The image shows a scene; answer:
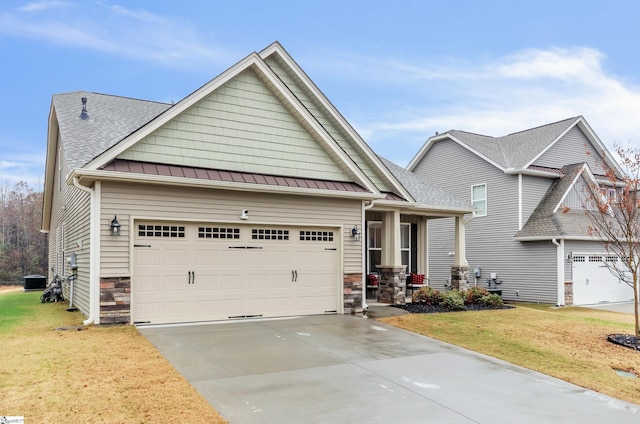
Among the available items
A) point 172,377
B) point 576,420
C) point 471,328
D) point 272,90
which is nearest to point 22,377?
point 172,377

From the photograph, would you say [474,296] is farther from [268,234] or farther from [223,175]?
[223,175]

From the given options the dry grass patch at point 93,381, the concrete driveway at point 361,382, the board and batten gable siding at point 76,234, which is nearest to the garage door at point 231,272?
the concrete driveway at point 361,382

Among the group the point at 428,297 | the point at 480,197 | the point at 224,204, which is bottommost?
the point at 428,297

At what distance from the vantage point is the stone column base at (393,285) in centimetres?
1443

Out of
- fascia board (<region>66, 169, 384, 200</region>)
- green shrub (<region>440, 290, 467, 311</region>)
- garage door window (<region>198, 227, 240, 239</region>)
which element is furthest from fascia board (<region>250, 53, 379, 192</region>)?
green shrub (<region>440, 290, 467, 311</region>)

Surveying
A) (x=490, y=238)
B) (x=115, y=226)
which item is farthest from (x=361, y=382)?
(x=490, y=238)

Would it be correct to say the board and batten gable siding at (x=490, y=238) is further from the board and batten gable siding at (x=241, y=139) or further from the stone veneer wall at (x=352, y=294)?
the board and batten gable siding at (x=241, y=139)

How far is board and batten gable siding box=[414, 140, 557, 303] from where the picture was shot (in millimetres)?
18781

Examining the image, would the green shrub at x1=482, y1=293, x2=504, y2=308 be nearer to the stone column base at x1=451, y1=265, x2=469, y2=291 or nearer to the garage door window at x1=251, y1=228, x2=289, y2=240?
the stone column base at x1=451, y1=265, x2=469, y2=291

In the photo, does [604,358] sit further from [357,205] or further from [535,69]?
[535,69]

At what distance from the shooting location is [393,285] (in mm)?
14469

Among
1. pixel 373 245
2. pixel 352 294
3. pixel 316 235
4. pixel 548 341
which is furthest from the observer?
pixel 373 245

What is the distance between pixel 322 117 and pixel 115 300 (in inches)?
297

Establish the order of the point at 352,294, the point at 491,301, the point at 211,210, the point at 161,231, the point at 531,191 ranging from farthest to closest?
1. the point at 531,191
2. the point at 491,301
3. the point at 352,294
4. the point at 211,210
5. the point at 161,231
